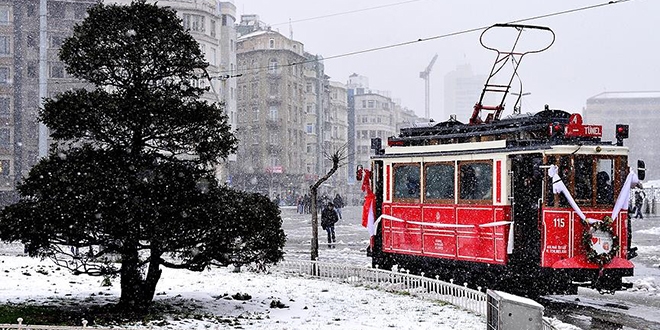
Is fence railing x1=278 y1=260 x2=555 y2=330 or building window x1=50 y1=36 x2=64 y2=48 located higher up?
building window x1=50 y1=36 x2=64 y2=48

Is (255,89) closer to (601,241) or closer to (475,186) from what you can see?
(475,186)

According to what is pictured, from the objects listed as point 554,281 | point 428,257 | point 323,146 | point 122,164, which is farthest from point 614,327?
point 323,146

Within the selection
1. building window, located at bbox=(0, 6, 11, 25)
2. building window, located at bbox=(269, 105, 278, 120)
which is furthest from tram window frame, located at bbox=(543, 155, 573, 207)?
building window, located at bbox=(269, 105, 278, 120)

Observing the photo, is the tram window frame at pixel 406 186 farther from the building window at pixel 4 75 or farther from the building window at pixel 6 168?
the building window at pixel 4 75

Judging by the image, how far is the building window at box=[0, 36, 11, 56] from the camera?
6131 cm

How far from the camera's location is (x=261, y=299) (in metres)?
14.7

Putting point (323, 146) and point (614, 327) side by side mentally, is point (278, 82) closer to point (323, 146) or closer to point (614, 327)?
point (323, 146)

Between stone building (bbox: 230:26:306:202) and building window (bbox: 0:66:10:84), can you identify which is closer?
building window (bbox: 0:66:10:84)

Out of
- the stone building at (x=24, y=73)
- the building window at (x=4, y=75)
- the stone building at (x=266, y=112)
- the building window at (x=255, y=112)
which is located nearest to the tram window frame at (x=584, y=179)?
the stone building at (x=24, y=73)

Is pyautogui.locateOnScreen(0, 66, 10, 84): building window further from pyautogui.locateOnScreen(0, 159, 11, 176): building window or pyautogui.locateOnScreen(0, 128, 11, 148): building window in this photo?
pyautogui.locateOnScreen(0, 159, 11, 176): building window

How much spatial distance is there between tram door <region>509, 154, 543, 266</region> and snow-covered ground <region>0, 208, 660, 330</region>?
187cm

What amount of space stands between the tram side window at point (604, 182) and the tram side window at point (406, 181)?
12.6ft

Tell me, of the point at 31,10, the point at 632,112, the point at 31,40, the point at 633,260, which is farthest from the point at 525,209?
the point at 632,112

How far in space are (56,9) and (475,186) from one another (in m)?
54.6
